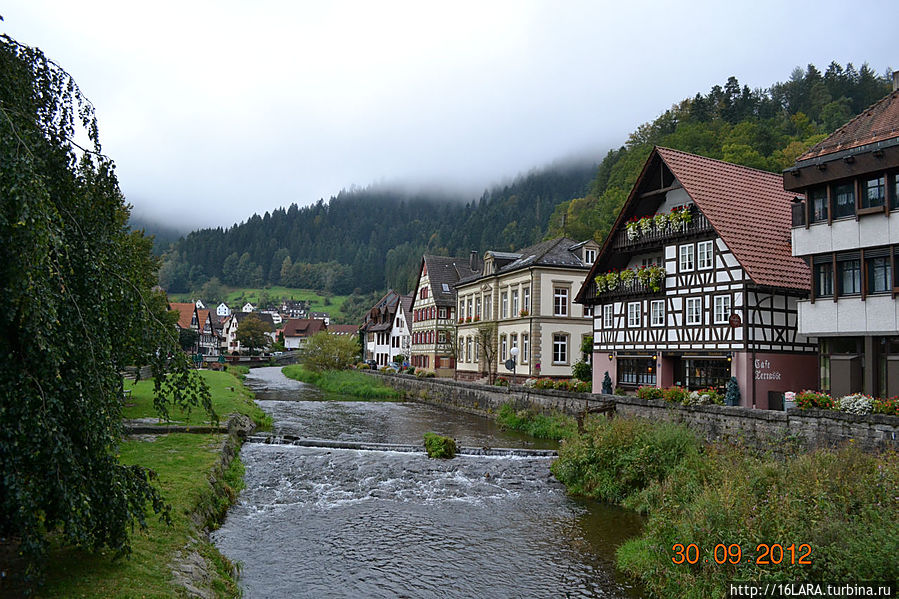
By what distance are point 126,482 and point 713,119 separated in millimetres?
80465

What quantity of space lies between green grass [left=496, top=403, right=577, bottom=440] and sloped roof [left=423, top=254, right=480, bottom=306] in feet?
88.8

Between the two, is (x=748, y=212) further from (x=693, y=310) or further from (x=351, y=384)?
(x=351, y=384)

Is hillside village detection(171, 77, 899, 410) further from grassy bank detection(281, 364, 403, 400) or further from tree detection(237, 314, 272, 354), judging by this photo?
tree detection(237, 314, 272, 354)

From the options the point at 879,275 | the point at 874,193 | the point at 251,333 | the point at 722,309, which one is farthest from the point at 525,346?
the point at 251,333

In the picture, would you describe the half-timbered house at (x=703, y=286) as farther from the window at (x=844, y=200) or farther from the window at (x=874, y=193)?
the window at (x=874, y=193)

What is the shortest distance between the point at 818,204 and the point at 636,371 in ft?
38.1

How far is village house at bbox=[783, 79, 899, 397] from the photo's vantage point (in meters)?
18.8

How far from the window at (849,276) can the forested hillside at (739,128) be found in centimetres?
3935

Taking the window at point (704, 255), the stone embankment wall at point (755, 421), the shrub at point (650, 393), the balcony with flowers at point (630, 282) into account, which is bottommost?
the stone embankment wall at point (755, 421)

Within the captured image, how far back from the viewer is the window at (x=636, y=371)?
2922cm

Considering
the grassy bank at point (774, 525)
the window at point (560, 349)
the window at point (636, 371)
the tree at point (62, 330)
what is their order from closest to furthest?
the tree at point (62, 330), the grassy bank at point (774, 525), the window at point (636, 371), the window at point (560, 349)

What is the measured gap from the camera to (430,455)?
21453mm

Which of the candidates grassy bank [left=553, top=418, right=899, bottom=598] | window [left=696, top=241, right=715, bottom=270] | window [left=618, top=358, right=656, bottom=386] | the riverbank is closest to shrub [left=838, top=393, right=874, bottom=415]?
grassy bank [left=553, top=418, right=899, bottom=598]

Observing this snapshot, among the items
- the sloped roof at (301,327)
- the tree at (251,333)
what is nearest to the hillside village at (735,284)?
the tree at (251,333)
